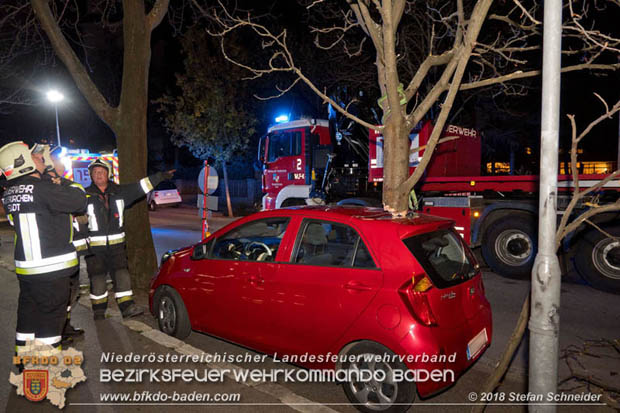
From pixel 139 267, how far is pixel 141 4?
4.00 metres

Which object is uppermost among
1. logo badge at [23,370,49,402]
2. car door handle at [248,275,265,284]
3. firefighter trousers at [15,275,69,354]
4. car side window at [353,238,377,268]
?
car side window at [353,238,377,268]

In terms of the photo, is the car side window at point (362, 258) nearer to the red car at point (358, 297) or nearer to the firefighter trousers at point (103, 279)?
the red car at point (358, 297)

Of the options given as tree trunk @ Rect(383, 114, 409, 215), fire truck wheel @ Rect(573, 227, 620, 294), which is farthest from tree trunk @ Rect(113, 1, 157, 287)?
fire truck wheel @ Rect(573, 227, 620, 294)

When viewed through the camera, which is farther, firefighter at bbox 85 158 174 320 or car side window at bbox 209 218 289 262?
firefighter at bbox 85 158 174 320

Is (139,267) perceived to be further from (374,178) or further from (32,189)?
(374,178)

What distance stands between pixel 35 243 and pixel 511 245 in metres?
7.13

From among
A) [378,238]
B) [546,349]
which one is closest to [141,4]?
[378,238]

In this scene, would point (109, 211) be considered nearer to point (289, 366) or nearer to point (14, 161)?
point (14, 161)

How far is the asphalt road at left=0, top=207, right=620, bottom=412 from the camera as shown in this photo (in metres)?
3.44

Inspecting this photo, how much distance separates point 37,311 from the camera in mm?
3725

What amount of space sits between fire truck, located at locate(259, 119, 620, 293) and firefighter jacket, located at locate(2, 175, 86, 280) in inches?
206

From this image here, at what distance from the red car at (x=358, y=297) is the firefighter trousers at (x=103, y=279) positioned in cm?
149

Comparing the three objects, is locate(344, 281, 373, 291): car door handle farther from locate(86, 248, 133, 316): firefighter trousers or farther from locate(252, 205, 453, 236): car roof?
Result: locate(86, 248, 133, 316): firefighter trousers

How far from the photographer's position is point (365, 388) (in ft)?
10.7
